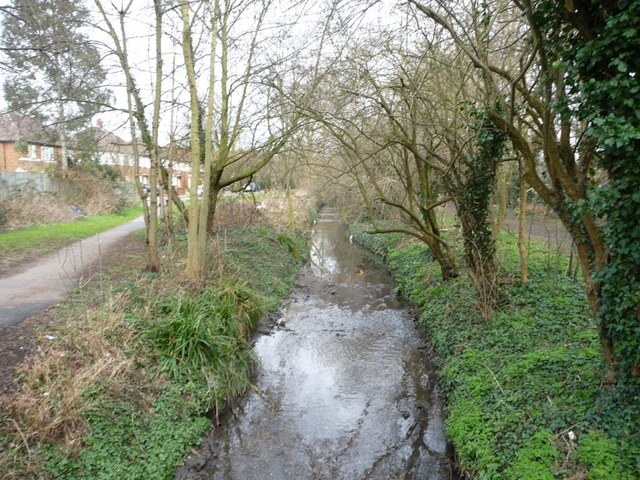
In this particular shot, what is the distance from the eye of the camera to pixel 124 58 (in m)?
8.77

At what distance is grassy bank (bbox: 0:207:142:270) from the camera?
11.8 meters

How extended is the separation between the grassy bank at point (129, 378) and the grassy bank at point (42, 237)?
14.1ft

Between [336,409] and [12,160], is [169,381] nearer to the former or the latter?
[336,409]

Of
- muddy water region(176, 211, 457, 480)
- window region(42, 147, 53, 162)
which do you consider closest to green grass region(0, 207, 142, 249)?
muddy water region(176, 211, 457, 480)

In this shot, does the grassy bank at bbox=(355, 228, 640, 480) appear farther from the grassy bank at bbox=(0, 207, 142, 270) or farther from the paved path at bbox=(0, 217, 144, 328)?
the grassy bank at bbox=(0, 207, 142, 270)

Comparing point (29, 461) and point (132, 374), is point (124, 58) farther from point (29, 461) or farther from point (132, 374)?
point (29, 461)

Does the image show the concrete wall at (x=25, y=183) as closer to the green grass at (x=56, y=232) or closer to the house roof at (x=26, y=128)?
the house roof at (x=26, y=128)

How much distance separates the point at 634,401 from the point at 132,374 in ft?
20.7

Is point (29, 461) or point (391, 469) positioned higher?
point (29, 461)

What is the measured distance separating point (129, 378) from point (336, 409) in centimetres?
328

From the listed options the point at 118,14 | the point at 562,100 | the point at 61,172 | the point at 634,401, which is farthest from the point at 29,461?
the point at 61,172

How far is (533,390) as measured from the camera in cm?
539

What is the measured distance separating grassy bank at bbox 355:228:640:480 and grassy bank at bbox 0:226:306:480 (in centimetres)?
376

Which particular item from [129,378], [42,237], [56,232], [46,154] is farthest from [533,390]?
[46,154]
